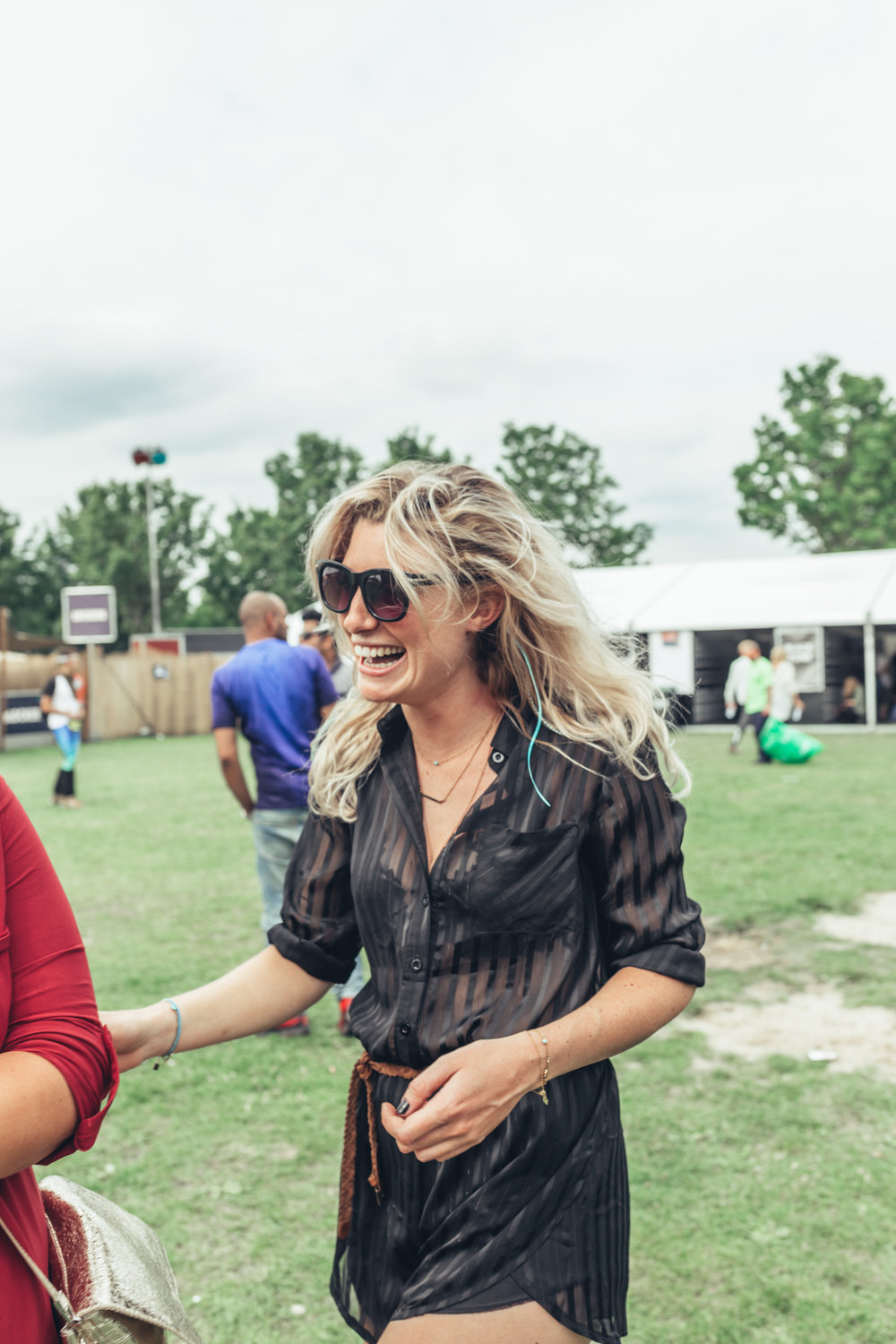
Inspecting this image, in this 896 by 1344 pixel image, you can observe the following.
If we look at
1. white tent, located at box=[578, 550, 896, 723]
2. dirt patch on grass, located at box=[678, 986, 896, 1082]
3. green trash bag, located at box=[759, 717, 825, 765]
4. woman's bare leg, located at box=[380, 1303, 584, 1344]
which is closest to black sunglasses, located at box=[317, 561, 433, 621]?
woman's bare leg, located at box=[380, 1303, 584, 1344]

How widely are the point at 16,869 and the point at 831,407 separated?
52.9 m

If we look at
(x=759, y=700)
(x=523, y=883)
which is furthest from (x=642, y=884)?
(x=759, y=700)

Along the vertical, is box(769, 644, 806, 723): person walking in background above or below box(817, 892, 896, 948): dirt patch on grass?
above

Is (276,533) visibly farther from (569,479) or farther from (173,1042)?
(173,1042)

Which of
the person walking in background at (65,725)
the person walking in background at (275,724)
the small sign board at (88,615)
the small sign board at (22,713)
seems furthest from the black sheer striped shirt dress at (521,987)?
the small sign board at (88,615)

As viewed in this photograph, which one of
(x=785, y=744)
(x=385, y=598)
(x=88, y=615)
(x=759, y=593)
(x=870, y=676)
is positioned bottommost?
(x=785, y=744)

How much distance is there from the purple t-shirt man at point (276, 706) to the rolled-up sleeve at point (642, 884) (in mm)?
3629

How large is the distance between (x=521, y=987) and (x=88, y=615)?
3146 cm

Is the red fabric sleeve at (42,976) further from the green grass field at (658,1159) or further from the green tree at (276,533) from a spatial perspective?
the green tree at (276,533)

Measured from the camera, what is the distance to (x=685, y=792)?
6.36 ft

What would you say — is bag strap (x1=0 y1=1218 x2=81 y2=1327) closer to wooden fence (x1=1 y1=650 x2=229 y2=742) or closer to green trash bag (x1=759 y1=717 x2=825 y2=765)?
green trash bag (x1=759 y1=717 x2=825 y2=765)

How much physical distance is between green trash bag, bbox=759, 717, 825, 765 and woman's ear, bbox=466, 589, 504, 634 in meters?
14.9

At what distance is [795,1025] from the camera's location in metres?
5.15

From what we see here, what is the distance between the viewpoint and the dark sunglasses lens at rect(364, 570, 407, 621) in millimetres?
1853
